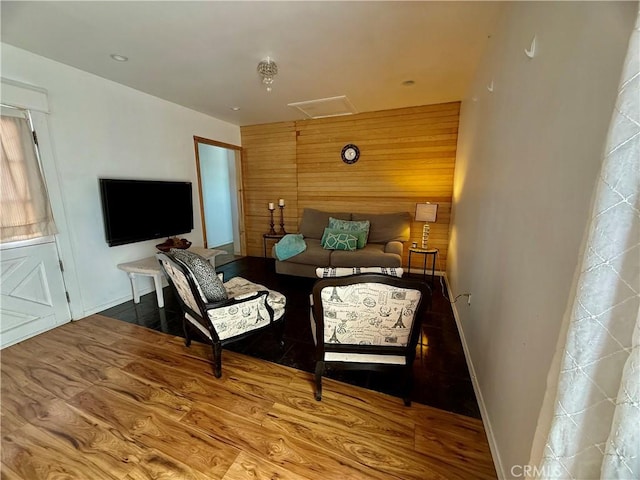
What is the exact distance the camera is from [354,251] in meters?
3.55

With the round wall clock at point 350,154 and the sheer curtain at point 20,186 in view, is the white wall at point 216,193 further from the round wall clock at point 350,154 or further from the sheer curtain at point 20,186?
the sheer curtain at point 20,186

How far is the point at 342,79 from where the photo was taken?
285 cm

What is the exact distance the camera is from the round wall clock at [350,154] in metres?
4.22

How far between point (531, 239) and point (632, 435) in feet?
2.47

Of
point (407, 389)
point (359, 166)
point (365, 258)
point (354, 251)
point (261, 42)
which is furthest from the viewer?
point (359, 166)

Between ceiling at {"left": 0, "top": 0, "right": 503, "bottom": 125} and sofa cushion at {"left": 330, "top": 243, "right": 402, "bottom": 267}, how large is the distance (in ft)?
6.74

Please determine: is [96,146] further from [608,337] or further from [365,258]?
[608,337]

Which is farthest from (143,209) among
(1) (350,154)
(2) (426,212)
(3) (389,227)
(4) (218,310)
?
(2) (426,212)

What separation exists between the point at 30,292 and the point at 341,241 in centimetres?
334

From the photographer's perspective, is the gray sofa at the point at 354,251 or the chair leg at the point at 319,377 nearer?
the chair leg at the point at 319,377

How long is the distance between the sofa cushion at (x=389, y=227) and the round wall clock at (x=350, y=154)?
104 centimetres

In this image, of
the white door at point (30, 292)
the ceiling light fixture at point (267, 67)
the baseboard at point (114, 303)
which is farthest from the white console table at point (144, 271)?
the ceiling light fixture at point (267, 67)

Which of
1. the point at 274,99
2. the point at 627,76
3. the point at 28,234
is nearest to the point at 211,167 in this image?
the point at 274,99

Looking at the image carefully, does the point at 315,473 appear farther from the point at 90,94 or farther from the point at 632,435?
the point at 90,94
